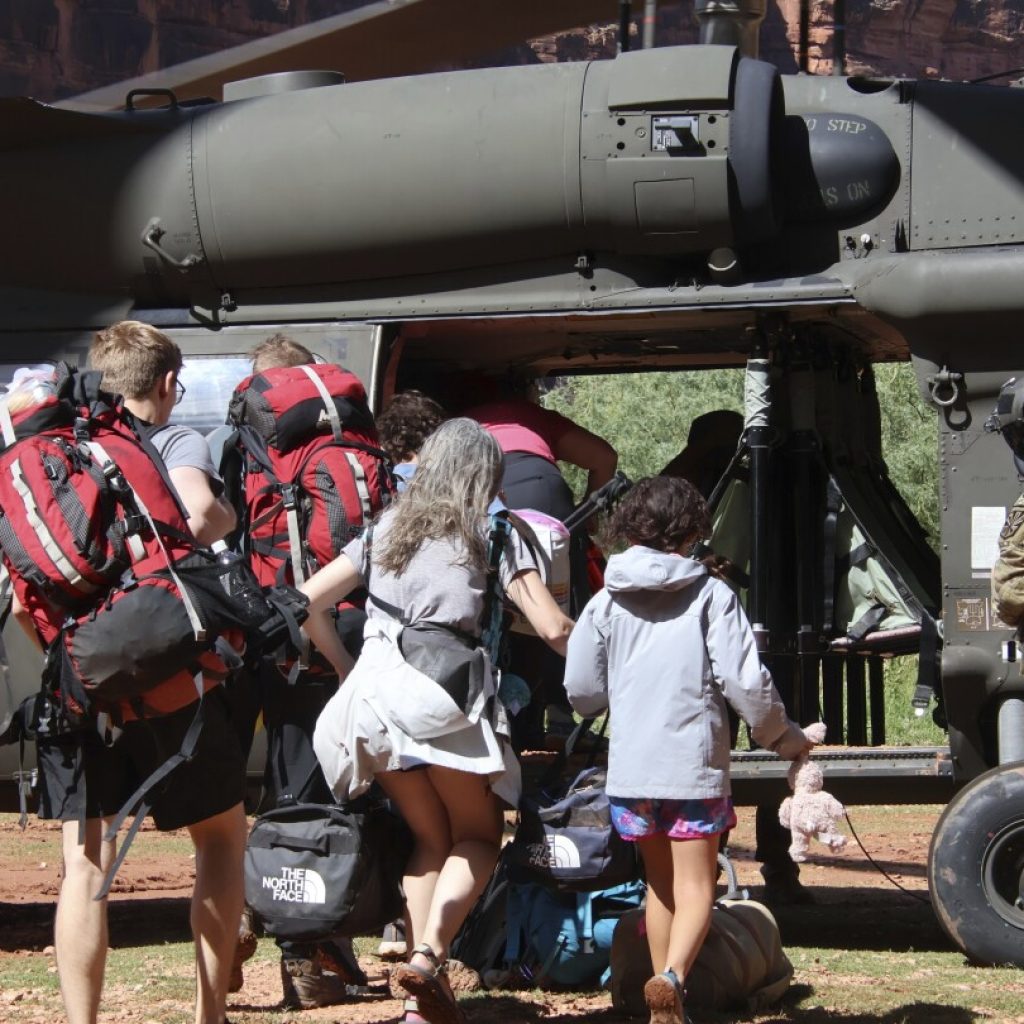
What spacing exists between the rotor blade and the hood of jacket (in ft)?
9.48

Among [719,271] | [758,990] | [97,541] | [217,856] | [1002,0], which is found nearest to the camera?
[97,541]

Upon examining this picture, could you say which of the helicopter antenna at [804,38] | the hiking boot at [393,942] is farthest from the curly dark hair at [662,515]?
the helicopter antenna at [804,38]

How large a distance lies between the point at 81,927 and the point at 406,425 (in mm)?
1944

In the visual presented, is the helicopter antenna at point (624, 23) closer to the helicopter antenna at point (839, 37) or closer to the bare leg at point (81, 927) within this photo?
the helicopter antenna at point (839, 37)

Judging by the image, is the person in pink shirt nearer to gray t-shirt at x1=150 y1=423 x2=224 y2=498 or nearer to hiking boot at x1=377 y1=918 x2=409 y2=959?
hiking boot at x1=377 y1=918 x2=409 y2=959

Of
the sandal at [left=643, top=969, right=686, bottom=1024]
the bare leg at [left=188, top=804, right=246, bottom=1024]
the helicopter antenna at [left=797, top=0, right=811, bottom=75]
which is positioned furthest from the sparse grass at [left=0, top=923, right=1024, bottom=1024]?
the helicopter antenna at [left=797, top=0, right=811, bottom=75]

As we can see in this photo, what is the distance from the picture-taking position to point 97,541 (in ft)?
13.0

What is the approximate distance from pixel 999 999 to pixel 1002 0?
36284 millimetres

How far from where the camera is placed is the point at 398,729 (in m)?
4.42

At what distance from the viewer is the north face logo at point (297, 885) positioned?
4.77 meters

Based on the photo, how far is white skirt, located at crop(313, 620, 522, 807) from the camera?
172 inches

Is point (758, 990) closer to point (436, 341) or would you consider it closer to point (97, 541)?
point (97, 541)

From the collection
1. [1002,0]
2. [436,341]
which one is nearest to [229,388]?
[436,341]

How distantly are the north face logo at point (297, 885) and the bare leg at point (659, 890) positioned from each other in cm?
86
